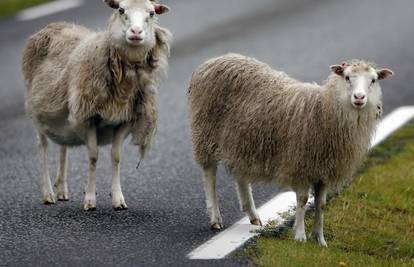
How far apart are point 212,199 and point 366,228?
113 cm

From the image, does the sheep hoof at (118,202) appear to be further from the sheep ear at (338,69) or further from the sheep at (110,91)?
the sheep ear at (338,69)

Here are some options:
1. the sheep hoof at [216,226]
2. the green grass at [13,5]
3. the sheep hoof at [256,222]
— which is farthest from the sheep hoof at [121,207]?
the green grass at [13,5]

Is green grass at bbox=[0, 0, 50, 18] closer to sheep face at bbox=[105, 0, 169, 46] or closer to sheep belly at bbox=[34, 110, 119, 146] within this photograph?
sheep belly at bbox=[34, 110, 119, 146]

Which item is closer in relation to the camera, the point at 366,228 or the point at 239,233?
the point at 239,233

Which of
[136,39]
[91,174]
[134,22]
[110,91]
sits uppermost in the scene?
[134,22]

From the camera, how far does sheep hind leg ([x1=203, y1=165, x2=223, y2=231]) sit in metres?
9.53

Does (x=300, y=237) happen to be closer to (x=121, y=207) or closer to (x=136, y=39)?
(x=121, y=207)

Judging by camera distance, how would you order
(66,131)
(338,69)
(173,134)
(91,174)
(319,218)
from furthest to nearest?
(173,134), (66,131), (91,174), (319,218), (338,69)

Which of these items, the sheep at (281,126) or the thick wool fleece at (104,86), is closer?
the sheep at (281,126)

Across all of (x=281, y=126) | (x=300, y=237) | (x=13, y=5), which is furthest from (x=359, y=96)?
(x=13, y=5)

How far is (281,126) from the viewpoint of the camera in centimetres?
927

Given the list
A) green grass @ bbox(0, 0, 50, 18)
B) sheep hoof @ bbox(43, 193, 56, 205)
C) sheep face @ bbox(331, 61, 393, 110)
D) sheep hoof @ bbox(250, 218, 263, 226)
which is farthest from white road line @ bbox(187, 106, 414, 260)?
green grass @ bbox(0, 0, 50, 18)

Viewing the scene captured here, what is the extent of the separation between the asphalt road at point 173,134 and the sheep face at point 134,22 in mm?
1277

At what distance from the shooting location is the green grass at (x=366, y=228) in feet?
28.1
